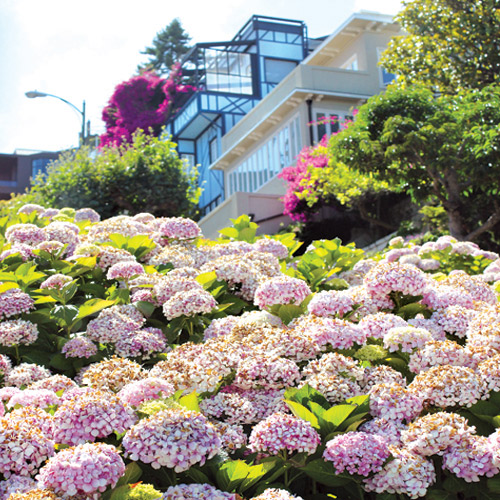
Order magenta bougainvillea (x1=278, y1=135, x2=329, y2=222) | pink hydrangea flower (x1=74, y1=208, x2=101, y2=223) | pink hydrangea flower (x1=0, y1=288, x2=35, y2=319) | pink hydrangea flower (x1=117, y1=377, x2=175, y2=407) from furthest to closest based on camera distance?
magenta bougainvillea (x1=278, y1=135, x2=329, y2=222) < pink hydrangea flower (x1=74, y1=208, x2=101, y2=223) < pink hydrangea flower (x1=0, y1=288, x2=35, y2=319) < pink hydrangea flower (x1=117, y1=377, x2=175, y2=407)

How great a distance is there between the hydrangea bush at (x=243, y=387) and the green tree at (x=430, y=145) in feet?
26.3

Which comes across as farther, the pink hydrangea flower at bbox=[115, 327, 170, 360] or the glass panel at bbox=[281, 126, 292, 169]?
→ the glass panel at bbox=[281, 126, 292, 169]

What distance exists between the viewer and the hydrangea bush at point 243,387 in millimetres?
2438

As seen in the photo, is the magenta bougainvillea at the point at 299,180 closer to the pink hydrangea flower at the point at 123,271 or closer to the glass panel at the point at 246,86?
the glass panel at the point at 246,86

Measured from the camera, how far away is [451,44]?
1578 cm

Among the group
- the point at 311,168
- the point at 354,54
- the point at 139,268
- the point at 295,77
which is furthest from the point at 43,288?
the point at 354,54

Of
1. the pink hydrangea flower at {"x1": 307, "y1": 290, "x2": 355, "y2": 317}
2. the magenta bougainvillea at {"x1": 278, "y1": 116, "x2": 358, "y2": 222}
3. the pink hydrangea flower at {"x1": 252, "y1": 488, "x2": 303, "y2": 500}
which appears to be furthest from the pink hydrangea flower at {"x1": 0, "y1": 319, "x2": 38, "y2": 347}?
the magenta bougainvillea at {"x1": 278, "y1": 116, "x2": 358, "y2": 222}

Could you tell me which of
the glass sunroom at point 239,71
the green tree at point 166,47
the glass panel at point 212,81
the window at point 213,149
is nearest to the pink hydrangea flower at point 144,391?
the glass sunroom at point 239,71

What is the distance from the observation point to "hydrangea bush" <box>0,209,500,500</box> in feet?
8.00

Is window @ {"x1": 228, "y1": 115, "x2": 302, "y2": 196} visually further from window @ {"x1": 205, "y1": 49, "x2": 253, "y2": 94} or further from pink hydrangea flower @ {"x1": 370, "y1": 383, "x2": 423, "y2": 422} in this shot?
pink hydrangea flower @ {"x1": 370, "y1": 383, "x2": 423, "y2": 422}

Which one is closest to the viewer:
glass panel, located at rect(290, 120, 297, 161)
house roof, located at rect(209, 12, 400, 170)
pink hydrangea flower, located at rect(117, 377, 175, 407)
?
pink hydrangea flower, located at rect(117, 377, 175, 407)

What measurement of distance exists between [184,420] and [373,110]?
37.6ft

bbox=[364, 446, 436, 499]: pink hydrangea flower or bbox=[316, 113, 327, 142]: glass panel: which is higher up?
bbox=[316, 113, 327, 142]: glass panel

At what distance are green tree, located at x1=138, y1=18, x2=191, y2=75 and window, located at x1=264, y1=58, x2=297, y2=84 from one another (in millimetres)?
19862
